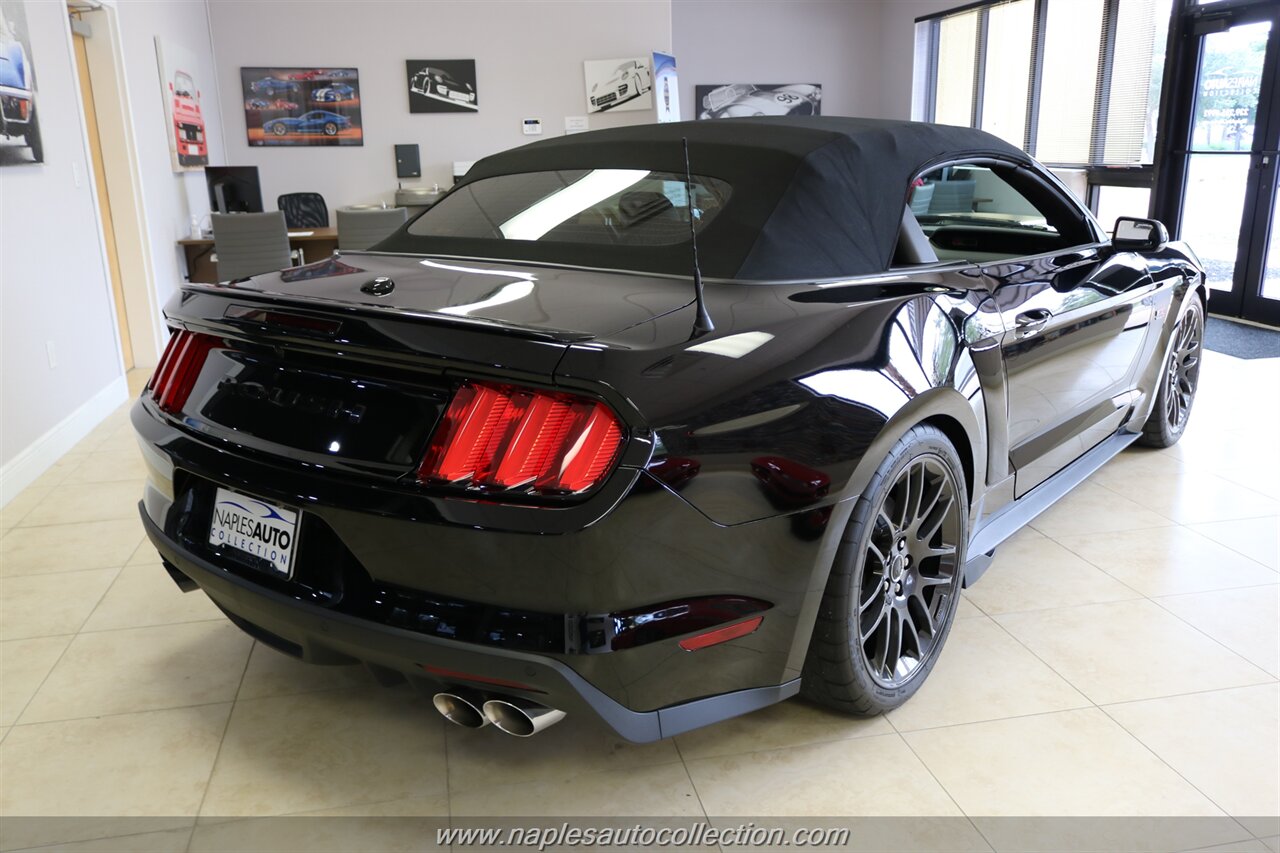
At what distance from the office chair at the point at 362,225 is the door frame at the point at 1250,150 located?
592cm

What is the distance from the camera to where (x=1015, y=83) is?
Answer: 989cm

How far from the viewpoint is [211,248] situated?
7.01 metres

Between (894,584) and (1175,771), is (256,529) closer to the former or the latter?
(894,584)

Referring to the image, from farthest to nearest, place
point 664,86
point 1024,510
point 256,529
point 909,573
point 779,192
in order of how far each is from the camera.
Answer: point 664,86 → point 1024,510 → point 909,573 → point 779,192 → point 256,529

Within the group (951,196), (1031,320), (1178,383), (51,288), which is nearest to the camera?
(1031,320)

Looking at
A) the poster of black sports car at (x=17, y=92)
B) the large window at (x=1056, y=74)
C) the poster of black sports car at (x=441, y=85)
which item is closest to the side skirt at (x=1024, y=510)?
the poster of black sports car at (x=17, y=92)

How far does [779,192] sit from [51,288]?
3712 mm

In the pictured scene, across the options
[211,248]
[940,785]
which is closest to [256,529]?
[940,785]

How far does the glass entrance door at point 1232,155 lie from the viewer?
6641 mm

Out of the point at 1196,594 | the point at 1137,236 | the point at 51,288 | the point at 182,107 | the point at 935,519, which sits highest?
the point at 182,107

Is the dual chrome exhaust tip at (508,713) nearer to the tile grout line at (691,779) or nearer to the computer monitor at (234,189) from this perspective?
the tile grout line at (691,779)

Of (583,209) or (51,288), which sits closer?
(583,209)

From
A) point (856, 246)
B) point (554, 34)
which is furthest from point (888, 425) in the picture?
point (554, 34)

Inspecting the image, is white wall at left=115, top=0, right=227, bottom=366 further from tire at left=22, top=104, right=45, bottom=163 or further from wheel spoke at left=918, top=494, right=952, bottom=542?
wheel spoke at left=918, top=494, right=952, bottom=542
